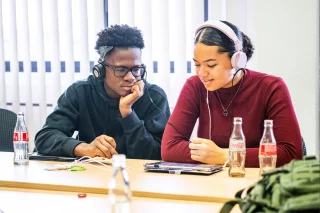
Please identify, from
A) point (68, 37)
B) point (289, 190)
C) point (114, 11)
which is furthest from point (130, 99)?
point (289, 190)

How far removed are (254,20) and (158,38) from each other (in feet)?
1.94

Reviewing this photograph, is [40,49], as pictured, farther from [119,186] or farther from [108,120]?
[119,186]

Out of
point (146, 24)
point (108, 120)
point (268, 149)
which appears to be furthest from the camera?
point (146, 24)

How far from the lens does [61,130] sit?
2359mm

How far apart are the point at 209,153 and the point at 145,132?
1.70ft

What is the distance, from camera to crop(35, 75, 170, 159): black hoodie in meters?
2.33

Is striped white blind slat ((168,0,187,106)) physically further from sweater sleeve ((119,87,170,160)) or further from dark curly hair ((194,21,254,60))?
dark curly hair ((194,21,254,60))

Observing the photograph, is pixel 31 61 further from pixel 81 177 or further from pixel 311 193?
pixel 311 193

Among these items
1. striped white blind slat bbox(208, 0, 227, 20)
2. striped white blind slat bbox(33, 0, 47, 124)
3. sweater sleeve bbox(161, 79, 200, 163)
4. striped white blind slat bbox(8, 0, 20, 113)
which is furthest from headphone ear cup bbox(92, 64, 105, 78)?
striped white blind slat bbox(8, 0, 20, 113)

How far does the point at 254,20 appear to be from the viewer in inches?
114

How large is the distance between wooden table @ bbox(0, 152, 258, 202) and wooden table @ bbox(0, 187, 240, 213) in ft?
0.10

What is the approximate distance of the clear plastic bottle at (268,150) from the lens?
1692 millimetres

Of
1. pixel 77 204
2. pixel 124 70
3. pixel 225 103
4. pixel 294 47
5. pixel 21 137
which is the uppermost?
pixel 294 47

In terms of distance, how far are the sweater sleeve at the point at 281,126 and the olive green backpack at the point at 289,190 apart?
88 centimetres
